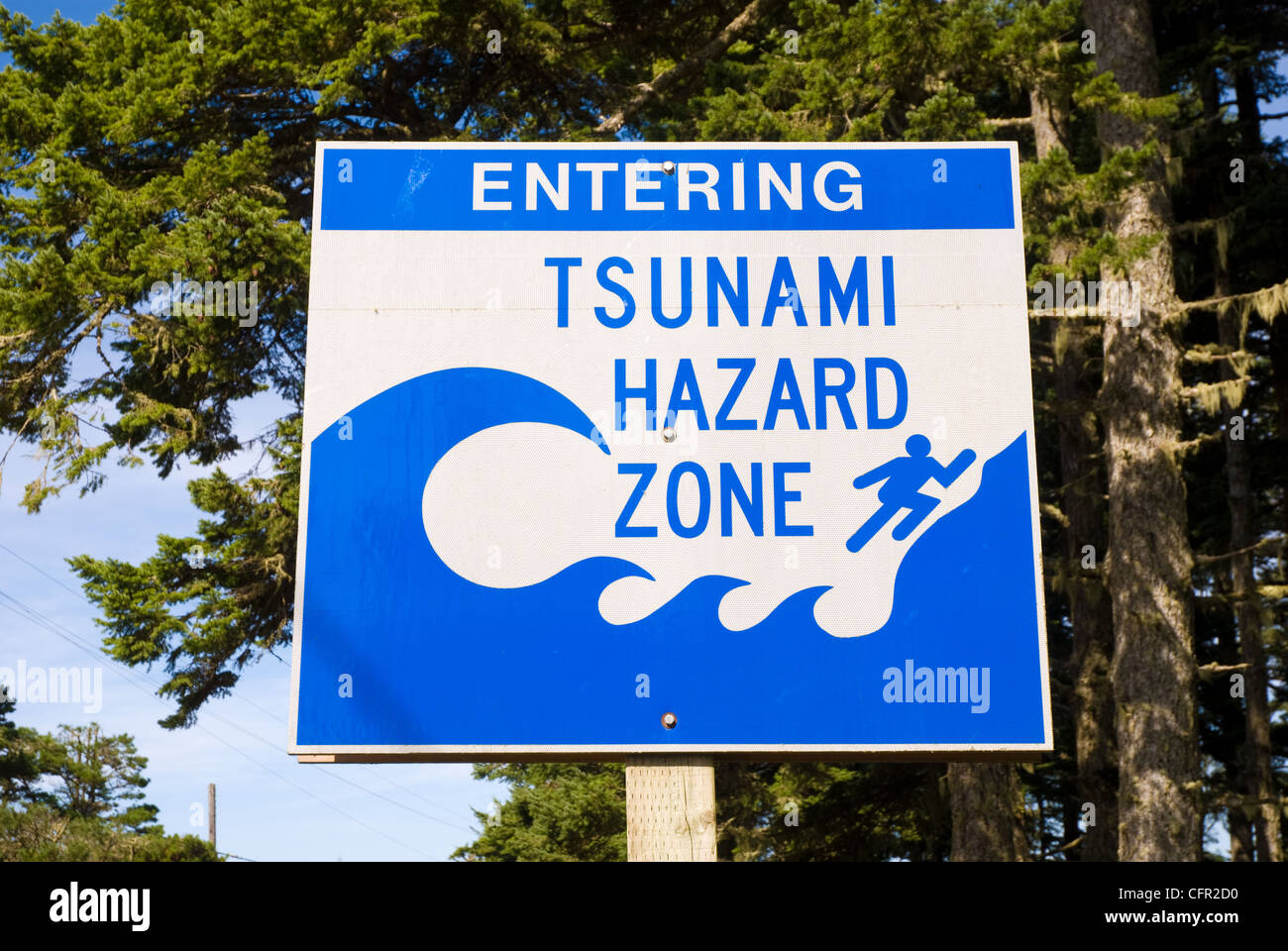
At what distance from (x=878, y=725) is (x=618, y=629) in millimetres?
924

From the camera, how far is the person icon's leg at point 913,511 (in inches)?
168

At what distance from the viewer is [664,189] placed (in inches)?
181

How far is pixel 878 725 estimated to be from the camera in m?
4.04

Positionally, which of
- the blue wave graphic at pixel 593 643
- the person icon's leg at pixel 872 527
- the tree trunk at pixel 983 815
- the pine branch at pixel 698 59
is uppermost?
the pine branch at pixel 698 59

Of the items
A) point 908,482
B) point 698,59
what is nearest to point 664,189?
point 908,482

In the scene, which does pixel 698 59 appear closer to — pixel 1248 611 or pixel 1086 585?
pixel 1086 585

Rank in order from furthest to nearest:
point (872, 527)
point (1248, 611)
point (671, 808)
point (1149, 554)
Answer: point (1248, 611) < point (1149, 554) < point (872, 527) < point (671, 808)

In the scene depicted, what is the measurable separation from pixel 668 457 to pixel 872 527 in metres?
0.76

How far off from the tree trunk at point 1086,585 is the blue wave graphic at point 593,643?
37.1 ft

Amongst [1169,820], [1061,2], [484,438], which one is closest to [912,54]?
[1061,2]

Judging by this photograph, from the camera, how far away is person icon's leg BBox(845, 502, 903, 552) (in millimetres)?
4250

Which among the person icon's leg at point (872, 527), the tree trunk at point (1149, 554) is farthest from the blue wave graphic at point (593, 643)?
the tree trunk at point (1149, 554)

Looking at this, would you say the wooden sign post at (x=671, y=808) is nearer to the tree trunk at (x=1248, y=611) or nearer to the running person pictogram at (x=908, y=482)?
the running person pictogram at (x=908, y=482)

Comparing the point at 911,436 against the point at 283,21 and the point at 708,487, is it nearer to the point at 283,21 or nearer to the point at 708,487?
the point at 708,487
